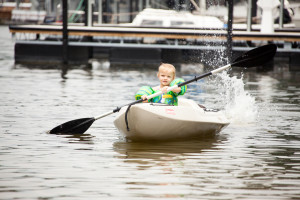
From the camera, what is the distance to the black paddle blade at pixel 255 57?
10.2m

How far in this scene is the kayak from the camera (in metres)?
8.45

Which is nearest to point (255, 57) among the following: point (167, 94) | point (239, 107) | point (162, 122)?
Answer: point (167, 94)

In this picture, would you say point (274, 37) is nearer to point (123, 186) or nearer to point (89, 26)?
point (89, 26)

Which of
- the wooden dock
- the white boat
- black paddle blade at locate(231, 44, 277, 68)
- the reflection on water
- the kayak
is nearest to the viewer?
the reflection on water

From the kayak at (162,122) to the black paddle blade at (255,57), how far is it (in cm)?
133

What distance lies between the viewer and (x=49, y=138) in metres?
9.04

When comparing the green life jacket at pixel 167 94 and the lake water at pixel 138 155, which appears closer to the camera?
the lake water at pixel 138 155

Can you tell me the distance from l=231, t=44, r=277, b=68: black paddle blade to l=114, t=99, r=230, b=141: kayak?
1.33 meters

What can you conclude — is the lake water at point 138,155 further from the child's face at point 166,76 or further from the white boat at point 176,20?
the white boat at point 176,20

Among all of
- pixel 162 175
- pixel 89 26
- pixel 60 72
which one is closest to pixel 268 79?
pixel 60 72

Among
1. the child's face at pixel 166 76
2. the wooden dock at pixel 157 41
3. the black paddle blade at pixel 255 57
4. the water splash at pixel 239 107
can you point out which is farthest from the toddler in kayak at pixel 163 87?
the wooden dock at pixel 157 41

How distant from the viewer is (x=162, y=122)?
8547 millimetres

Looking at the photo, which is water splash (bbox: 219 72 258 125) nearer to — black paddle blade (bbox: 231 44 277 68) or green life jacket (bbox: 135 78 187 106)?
black paddle blade (bbox: 231 44 277 68)

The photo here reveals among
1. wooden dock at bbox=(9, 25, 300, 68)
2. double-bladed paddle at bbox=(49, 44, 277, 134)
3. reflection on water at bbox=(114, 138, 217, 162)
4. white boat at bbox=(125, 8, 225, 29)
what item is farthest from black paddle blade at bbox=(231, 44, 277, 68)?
white boat at bbox=(125, 8, 225, 29)
